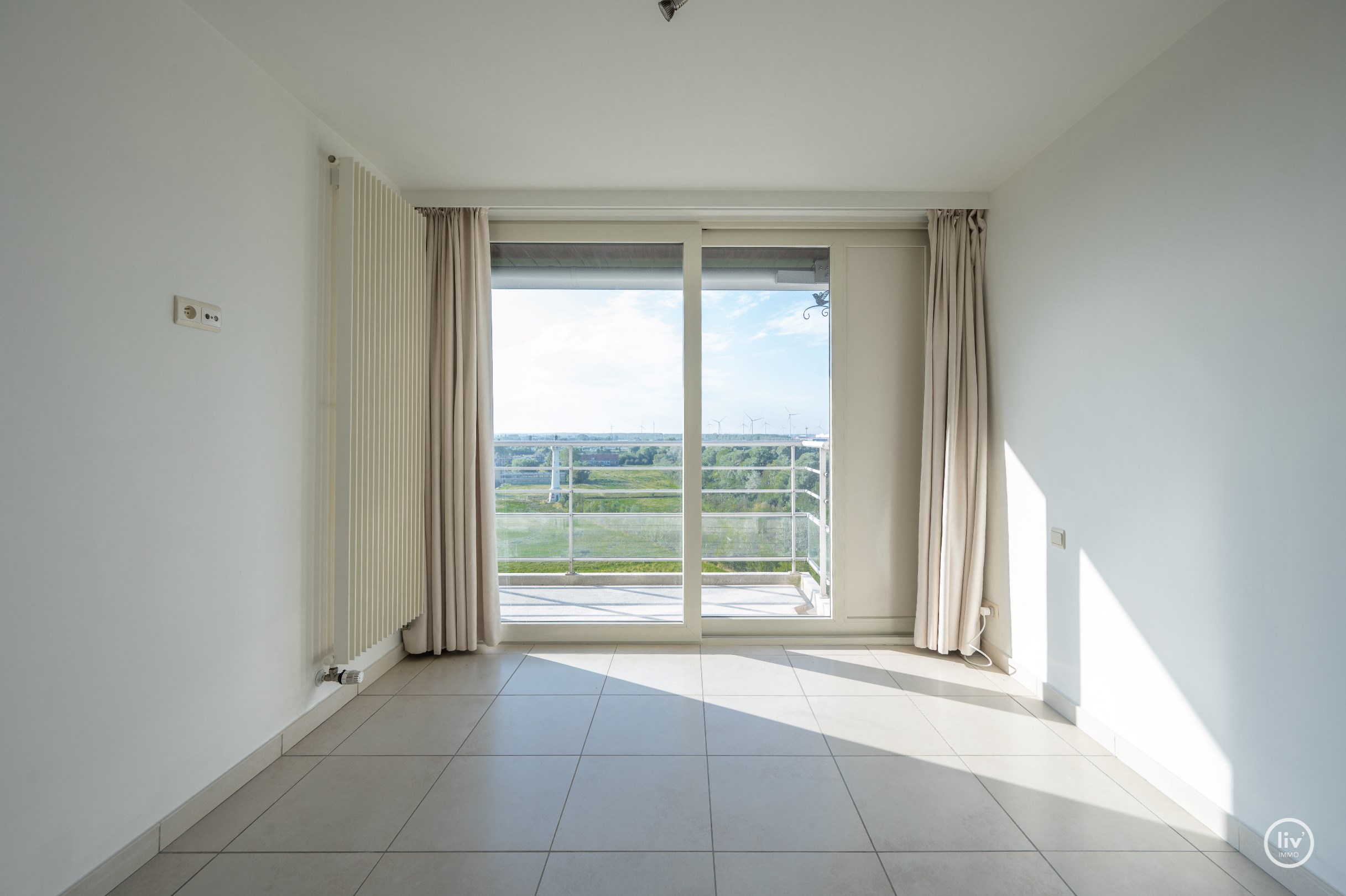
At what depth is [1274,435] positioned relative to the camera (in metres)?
1.71

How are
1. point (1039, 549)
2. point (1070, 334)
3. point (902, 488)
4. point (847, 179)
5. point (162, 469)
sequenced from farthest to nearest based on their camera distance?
1. point (902, 488)
2. point (847, 179)
3. point (1039, 549)
4. point (1070, 334)
5. point (162, 469)

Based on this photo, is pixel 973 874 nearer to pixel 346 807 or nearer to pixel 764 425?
pixel 346 807

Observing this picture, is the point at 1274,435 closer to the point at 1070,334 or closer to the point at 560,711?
the point at 1070,334

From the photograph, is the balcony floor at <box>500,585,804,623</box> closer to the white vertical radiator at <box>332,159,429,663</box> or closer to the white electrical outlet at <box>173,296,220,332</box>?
the white vertical radiator at <box>332,159,429,663</box>

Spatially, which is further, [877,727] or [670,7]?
[877,727]

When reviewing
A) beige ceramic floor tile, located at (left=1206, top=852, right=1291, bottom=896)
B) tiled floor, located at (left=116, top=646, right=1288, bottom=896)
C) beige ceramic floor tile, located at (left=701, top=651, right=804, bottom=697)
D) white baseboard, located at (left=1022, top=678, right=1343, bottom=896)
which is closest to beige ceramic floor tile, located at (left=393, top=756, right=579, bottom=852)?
tiled floor, located at (left=116, top=646, right=1288, bottom=896)

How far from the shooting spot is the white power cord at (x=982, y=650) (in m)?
3.26

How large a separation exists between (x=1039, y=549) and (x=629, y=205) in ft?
9.01

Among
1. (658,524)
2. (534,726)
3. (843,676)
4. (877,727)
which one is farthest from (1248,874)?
(658,524)

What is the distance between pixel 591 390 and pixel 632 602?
52.4 inches

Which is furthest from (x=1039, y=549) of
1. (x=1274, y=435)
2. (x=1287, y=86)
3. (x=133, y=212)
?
(x=133, y=212)

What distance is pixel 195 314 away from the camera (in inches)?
75.1

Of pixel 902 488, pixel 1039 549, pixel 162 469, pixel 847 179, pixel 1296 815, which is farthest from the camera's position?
pixel 902 488

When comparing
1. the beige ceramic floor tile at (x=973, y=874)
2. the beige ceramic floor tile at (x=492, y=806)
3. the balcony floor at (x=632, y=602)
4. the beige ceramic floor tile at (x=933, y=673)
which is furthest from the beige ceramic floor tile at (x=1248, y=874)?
the balcony floor at (x=632, y=602)
